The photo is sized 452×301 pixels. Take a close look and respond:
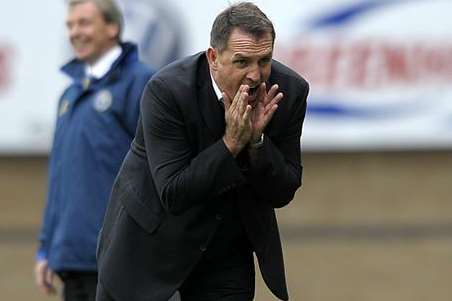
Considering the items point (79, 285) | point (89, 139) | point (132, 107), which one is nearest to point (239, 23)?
point (132, 107)

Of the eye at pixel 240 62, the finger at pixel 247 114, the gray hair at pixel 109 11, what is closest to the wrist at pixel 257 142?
the finger at pixel 247 114

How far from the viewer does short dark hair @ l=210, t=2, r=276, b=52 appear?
14.0ft

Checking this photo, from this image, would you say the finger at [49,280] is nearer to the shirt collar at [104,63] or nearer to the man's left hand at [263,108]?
the shirt collar at [104,63]

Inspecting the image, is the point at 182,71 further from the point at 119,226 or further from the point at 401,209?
the point at 401,209

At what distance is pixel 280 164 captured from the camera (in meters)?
4.43

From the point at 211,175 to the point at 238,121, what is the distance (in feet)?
0.66

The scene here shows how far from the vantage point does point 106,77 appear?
19.7 ft

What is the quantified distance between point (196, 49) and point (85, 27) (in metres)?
2.51

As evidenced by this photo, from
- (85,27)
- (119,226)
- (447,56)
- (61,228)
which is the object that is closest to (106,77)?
(85,27)

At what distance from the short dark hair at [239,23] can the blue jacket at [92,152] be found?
5.23ft

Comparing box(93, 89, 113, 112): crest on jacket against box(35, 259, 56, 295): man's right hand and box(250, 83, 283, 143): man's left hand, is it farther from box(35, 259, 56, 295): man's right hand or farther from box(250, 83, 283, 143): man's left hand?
box(250, 83, 283, 143): man's left hand

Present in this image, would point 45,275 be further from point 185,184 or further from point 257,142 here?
point 257,142

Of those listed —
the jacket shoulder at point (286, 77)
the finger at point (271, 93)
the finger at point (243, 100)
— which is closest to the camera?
the finger at point (243, 100)

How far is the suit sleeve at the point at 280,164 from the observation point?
4379 millimetres
